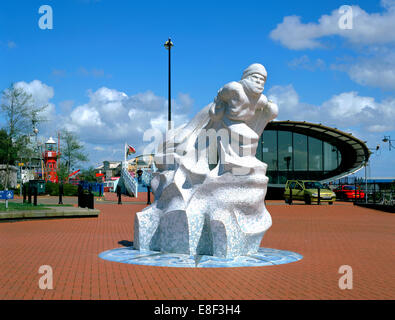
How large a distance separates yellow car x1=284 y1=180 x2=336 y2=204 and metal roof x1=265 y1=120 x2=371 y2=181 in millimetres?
7486

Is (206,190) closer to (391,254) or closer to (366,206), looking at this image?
(391,254)

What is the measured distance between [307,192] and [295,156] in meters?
11.8

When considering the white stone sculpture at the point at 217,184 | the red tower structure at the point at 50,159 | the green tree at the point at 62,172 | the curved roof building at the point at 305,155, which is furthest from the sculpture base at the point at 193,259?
the red tower structure at the point at 50,159

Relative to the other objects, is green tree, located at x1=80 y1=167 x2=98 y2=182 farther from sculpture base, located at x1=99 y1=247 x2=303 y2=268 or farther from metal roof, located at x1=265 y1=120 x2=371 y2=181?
sculpture base, located at x1=99 y1=247 x2=303 y2=268

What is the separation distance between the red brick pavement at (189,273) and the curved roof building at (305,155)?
2837 centimetres

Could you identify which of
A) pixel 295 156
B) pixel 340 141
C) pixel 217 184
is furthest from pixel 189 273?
pixel 340 141

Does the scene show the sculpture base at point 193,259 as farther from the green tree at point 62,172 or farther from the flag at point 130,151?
the green tree at point 62,172

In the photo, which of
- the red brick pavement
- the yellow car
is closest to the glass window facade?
the yellow car

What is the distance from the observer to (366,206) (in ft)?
89.8

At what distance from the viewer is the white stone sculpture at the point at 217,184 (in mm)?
8727

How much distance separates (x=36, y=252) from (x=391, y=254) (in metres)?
7.62

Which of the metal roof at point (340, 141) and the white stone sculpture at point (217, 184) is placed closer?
the white stone sculpture at point (217, 184)

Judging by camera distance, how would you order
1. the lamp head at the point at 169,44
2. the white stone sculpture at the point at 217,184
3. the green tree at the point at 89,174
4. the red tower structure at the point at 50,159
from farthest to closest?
the green tree at the point at 89,174, the red tower structure at the point at 50,159, the lamp head at the point at 169,44, the white stone sculpture at the point at 217,184
